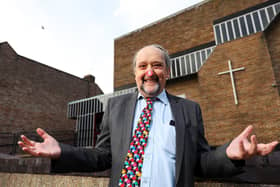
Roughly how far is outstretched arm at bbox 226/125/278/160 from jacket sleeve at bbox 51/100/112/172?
3.02 feet

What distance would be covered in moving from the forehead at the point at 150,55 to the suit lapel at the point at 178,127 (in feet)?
1.19

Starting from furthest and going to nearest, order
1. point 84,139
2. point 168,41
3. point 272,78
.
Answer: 1. point 84,139
2. point 168,41
3. point 272,78

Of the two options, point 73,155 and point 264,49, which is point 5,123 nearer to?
point 73,155

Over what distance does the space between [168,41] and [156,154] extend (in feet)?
41.5

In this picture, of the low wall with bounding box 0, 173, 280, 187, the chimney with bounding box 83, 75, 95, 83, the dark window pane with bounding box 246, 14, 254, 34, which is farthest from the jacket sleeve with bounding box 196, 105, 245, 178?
the chimney with bounding box 83, 75, 95, 83

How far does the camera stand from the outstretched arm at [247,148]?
3.20 ft

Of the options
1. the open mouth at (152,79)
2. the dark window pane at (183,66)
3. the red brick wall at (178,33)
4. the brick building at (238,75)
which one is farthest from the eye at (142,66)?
the red brick wall at (178,33)

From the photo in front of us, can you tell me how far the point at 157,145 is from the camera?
1.26 m

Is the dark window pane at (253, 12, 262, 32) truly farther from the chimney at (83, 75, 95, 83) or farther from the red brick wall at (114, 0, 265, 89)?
the chimney at (83, 75, 95, 83)

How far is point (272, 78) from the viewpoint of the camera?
21.2ft

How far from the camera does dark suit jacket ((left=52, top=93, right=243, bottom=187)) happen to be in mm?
1166

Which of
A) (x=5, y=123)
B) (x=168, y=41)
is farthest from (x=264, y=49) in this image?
(x=5, y=123)

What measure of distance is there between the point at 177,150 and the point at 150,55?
31.7 inches

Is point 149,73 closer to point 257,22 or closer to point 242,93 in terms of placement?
point 242,93
